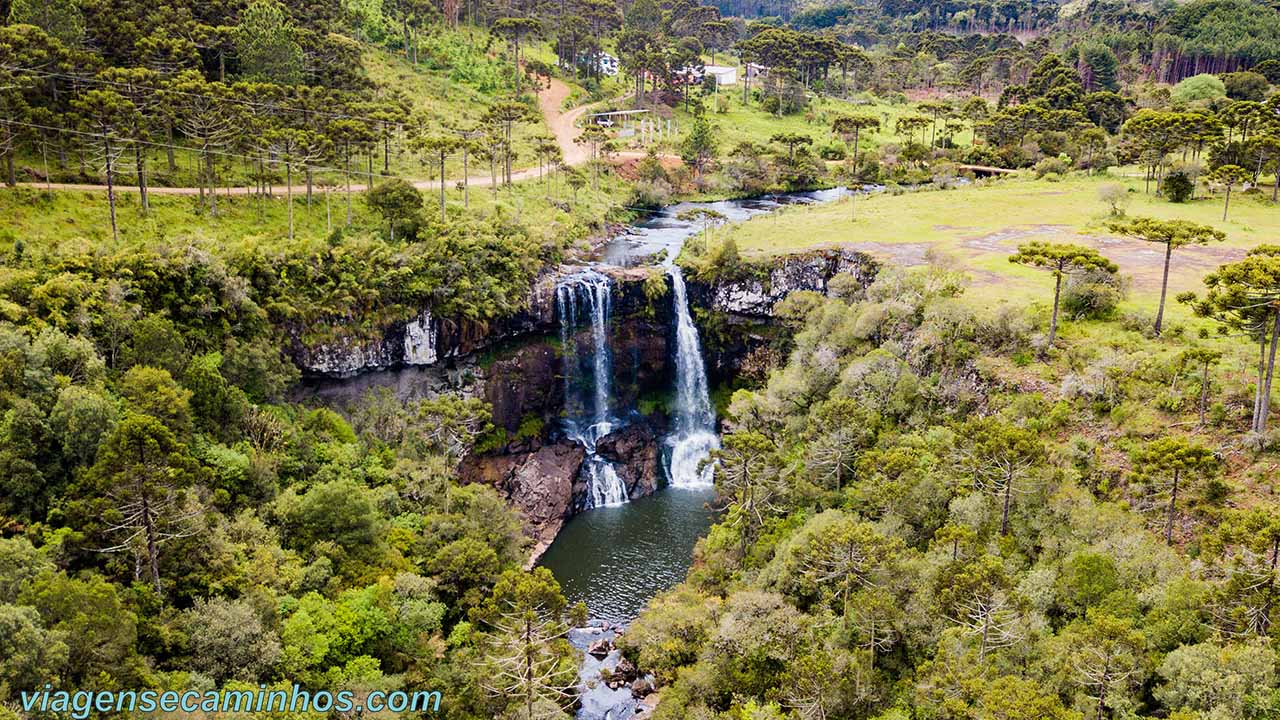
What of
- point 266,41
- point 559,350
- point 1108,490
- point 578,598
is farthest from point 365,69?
point 1108,490

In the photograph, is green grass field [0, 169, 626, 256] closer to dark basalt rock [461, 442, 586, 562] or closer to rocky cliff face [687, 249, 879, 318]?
rocky cliff face [687, 249, 879, 318]

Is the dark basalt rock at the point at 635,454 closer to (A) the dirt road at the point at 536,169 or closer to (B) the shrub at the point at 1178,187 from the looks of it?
(A) the dirt road at the point at 536,169

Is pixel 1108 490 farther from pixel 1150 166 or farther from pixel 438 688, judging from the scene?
pixel 1150 166

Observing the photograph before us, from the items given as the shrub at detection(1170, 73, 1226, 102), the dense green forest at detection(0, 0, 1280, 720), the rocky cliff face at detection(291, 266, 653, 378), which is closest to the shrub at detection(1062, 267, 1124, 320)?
the dense green forest at detection(0, 0, 1280, 720)

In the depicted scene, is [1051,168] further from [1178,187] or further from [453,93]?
[453,93]

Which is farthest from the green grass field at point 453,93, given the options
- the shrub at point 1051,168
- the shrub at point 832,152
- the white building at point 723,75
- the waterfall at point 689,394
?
the shrub at point 1051,168

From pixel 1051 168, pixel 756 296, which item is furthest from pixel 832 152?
pixel 756 296
